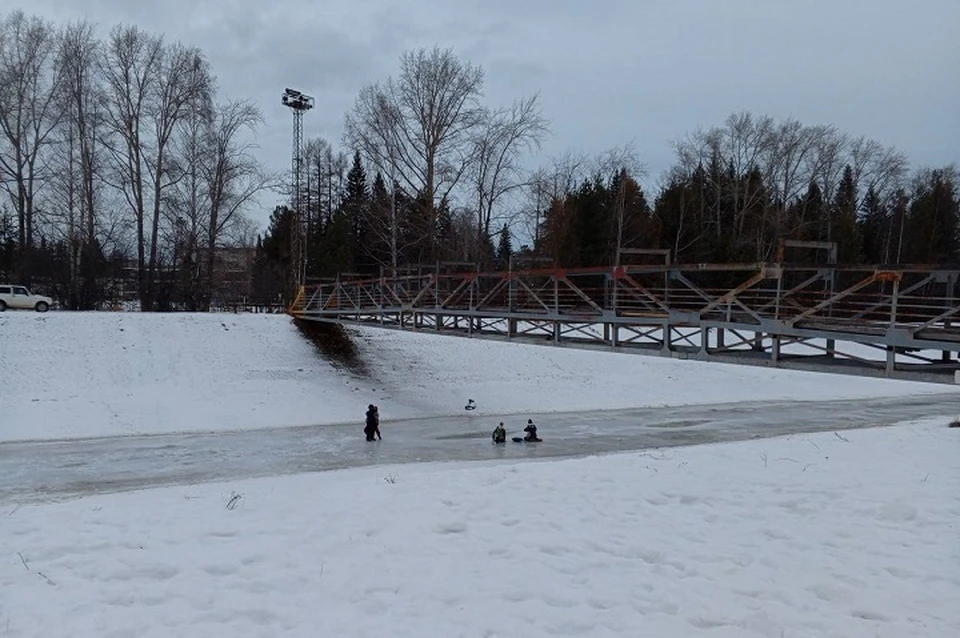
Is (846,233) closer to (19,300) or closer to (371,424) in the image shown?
(371,424)

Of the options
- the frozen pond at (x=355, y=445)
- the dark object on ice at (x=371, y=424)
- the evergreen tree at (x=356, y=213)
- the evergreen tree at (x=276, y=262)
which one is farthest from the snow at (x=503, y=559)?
the evergreen tree at (x=356, y=213)

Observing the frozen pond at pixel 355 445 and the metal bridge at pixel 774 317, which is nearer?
the metal bridge at pixel 774 317

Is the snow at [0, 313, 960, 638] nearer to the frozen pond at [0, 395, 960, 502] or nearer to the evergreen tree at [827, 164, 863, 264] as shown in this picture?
the frozen pond at [0, 395, 960, 502]

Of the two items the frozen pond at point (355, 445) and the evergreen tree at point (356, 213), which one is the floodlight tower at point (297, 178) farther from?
the frozen pond at point (355, 445)

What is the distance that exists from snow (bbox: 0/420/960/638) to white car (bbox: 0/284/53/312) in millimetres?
26557

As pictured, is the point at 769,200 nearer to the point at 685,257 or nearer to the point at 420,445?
the point at 685,257

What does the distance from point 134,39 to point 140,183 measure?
7900 mm

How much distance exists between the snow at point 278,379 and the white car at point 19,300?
13.0 ft

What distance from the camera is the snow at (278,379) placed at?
61.4 ft

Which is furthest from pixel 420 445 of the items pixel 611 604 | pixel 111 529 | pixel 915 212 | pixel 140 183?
pixel 915 212

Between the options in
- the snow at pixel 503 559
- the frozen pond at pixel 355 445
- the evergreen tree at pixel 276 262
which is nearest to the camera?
the snow at pixel 503 559

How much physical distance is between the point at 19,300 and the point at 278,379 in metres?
15.2

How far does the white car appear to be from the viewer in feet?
92.9

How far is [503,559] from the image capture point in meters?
5.38
